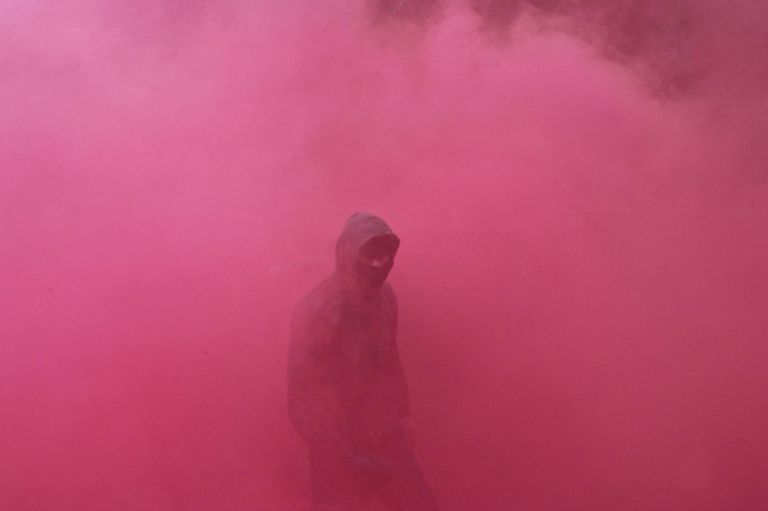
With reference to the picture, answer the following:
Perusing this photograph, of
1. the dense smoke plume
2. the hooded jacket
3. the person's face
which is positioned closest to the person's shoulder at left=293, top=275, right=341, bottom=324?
the hooded jacket

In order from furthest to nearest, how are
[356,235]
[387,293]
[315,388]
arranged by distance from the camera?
[387,293] → [315,388] → [356,235]

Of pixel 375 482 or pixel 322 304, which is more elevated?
pixel 322 304

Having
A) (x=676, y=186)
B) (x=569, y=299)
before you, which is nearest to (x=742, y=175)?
(x=676, y=186)

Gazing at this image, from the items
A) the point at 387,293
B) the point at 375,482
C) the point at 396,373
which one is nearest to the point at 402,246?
the point at 387,293

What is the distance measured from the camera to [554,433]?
3119 millimetres

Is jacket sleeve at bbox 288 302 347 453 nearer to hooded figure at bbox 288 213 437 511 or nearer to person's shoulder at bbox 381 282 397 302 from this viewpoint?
hooded figure at bbox 288 213 437 511

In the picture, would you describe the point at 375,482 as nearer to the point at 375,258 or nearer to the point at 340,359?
the point at 340,359

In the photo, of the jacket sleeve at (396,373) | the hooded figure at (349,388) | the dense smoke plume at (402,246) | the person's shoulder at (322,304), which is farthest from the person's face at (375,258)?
the dense smoke plume at (402,246)

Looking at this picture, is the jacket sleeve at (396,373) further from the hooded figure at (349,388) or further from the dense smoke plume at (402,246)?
the dense smoke plume at (402,246)

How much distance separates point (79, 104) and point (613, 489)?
8.61ft

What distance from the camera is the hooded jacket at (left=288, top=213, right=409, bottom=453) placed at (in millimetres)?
2682

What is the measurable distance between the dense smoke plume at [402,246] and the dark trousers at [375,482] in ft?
0.71

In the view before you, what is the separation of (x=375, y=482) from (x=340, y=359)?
0.43 meters

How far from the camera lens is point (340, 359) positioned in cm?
272
